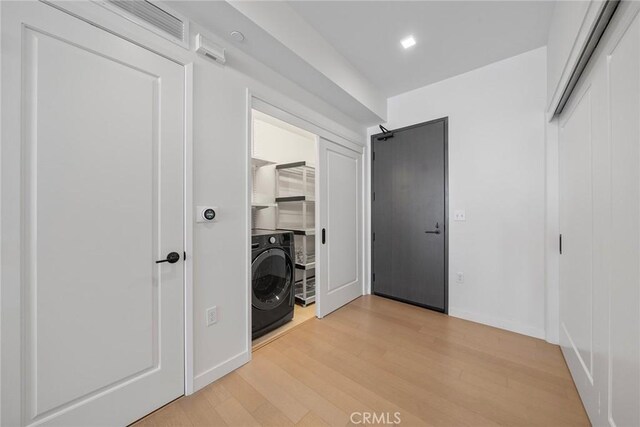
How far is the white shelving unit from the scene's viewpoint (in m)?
3.11

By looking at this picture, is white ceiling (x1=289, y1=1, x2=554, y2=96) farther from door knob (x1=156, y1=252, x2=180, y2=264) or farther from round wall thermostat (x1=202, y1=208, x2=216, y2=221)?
door knob (x1=156, y1=252, x2=180, y2=264)

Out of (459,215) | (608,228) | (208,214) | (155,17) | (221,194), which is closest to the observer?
(608,228)

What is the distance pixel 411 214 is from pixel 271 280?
1.86 meters

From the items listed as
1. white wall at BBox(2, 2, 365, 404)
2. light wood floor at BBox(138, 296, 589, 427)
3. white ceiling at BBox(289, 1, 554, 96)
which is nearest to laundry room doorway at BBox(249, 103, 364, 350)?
white wall at BBox(2, 2, 365, 404)

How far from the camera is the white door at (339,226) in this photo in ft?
8.73

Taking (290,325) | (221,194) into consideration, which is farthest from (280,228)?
(221,194)

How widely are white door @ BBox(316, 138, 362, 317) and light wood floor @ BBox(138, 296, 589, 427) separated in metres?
0.57

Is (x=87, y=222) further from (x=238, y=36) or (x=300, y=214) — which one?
(x=300, y=214)

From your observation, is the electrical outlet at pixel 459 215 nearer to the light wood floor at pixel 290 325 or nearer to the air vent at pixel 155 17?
the light wood floor at pixel 290 325

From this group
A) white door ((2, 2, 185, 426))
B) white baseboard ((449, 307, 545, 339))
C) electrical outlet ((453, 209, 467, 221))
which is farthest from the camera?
electrical outlet ((453, 209, 467, 221))

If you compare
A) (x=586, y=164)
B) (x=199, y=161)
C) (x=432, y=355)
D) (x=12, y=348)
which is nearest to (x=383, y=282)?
(x=432, y=355)

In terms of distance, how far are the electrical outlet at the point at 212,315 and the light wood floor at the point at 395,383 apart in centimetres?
42

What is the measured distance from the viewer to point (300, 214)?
3.51 metres

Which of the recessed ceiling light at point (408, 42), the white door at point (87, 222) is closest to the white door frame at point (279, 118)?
the white door at point (87, 222)
